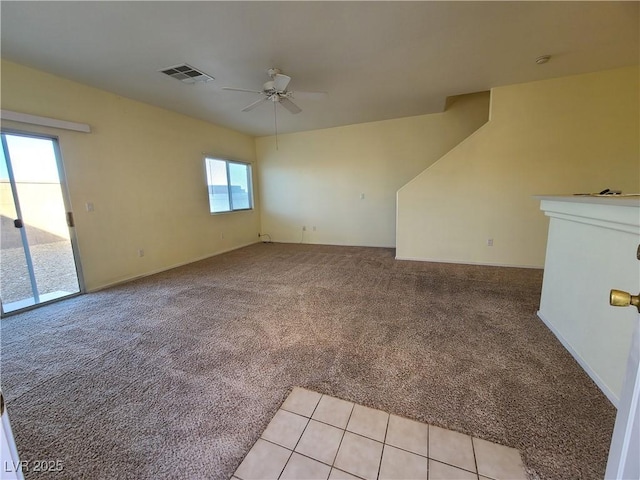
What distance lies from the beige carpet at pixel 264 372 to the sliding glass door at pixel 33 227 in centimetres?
34

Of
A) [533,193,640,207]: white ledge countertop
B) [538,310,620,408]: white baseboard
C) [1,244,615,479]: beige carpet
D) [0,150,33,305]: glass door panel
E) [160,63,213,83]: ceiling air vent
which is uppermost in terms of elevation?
[160,63,213,83]: ceiling air vent

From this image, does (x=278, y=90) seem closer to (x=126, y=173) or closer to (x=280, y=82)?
(x=280, y=82)

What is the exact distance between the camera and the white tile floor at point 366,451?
1.18 m

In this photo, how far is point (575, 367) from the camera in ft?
5.94

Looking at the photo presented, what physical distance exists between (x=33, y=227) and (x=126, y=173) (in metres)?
1.25

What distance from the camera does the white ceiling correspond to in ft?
6.88

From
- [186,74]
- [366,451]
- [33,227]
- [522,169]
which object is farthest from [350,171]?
[366,451]

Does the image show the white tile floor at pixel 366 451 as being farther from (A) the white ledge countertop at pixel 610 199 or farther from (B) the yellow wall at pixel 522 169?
(B) the yellow wall at pixel 522 169

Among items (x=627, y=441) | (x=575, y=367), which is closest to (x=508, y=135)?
(x=575, y=367)

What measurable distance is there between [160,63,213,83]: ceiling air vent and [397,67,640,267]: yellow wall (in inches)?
131

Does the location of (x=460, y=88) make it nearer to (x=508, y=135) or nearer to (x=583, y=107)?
(x=508, y=135)

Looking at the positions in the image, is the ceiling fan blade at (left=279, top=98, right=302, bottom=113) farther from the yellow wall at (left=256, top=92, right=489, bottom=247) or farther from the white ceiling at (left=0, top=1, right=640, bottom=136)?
the yellow wall at (left=256, top=92, right=489, bottom=247)

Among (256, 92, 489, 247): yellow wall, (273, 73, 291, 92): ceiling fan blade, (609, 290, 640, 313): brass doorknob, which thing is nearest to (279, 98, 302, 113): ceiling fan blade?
(273, 73, 291, 92): ceiling fan blade

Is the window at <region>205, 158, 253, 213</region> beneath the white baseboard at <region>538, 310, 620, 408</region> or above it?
above
